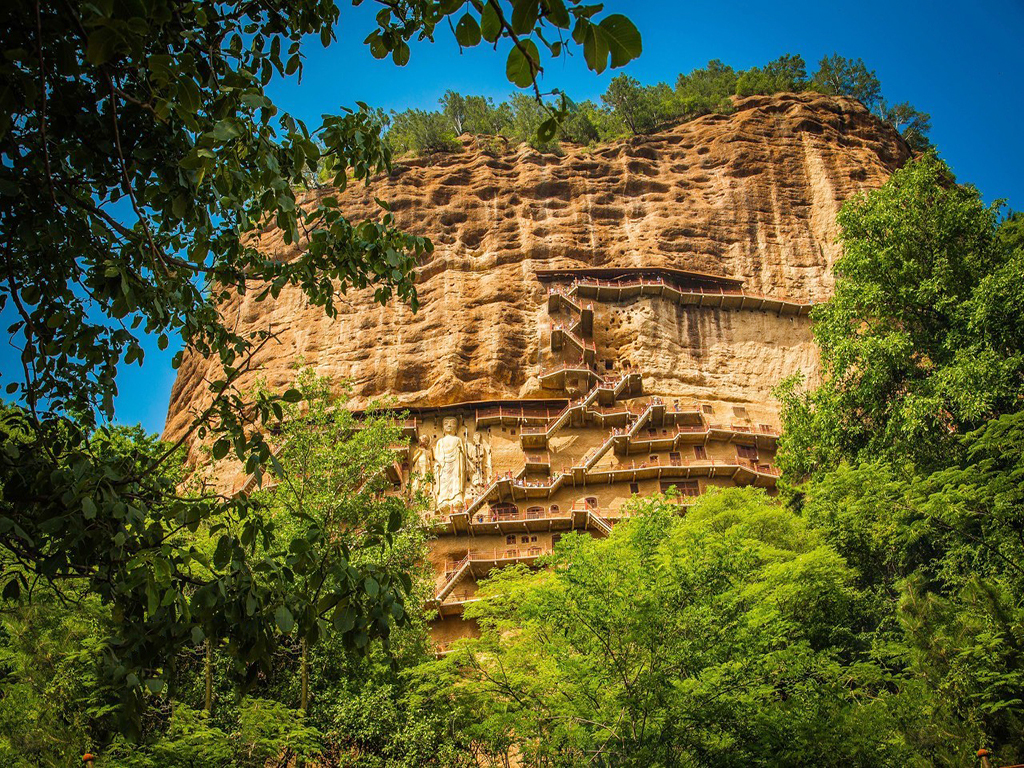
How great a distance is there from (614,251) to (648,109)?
13450mm

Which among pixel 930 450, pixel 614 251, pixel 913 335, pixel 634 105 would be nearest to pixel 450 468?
pixel 614 251

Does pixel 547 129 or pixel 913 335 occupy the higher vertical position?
pixel 913 335

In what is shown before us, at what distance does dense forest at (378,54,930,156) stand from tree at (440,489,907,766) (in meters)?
38.4

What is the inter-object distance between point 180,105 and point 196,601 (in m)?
2.36

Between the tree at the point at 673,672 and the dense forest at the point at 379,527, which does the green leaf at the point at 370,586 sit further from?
the tree at the point at 673,672

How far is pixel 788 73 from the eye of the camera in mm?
52938

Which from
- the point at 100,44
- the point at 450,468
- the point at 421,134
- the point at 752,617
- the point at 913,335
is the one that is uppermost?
the point at 421,134

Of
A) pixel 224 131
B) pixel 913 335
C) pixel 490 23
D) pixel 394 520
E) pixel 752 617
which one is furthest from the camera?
pixel 913 335

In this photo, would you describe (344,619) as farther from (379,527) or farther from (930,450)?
(930,450)

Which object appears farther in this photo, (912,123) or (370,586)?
(912,123)

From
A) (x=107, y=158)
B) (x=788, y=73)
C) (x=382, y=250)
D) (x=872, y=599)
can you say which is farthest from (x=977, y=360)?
(x=788, y=73)

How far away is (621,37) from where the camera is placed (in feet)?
9.66

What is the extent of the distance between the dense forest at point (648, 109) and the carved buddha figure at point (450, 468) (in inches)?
839

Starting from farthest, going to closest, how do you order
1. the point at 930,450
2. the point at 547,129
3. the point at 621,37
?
the point at 930,450, the point at 547,129, the point at 621,37
